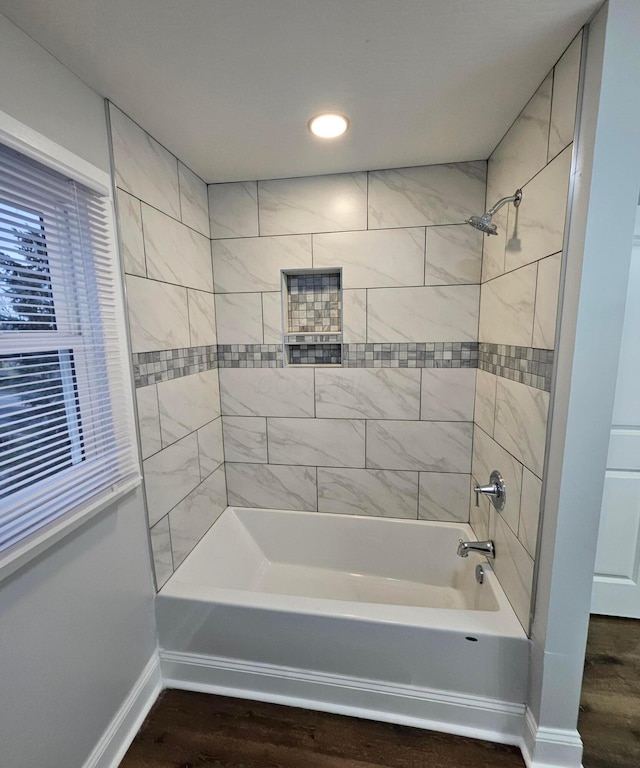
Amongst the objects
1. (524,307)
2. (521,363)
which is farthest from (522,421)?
(524,307)

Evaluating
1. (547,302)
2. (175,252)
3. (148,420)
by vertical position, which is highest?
(175,252)

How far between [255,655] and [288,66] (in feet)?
7.37

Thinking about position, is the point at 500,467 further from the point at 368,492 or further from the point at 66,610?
the point at 66,610

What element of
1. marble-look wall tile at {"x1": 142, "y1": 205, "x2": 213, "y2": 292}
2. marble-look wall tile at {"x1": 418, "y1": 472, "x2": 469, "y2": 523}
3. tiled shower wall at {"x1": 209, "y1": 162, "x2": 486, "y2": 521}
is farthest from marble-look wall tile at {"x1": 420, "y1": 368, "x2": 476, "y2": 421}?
marble-look wall tile at {"x1": 142, "y1": 205, "x2": 213, "y2": 292}

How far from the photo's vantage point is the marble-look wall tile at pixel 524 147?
1.24 m

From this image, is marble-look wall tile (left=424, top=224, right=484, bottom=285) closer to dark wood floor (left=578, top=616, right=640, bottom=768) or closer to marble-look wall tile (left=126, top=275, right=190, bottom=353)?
marble-look wall tile (left=126, top=275, right=190, bottom=353)

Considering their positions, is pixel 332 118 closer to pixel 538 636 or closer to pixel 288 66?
pixel 288 66

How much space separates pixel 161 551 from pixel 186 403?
69 centimetres

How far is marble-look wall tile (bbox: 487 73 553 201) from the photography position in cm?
124

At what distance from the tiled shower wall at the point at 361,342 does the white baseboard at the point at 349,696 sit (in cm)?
86

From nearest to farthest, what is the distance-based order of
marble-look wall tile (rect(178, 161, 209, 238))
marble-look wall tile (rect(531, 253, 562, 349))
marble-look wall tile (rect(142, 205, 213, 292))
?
marble-look wall tile (rect(531, 253, 562, 349)), marble-look wall tile (rect(142, 205, 213, 292)), marble-look wall tile (rect(178, 161, 209, 238))

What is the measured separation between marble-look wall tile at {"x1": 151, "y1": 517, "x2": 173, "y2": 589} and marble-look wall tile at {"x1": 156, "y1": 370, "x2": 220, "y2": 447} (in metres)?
0.37

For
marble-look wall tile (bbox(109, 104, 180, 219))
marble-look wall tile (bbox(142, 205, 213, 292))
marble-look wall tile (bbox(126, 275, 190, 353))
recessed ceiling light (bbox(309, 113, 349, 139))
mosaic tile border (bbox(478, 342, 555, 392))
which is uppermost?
recessed ceiling light (bbox(309, 113, 349, 139))

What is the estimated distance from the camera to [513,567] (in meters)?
1.46
